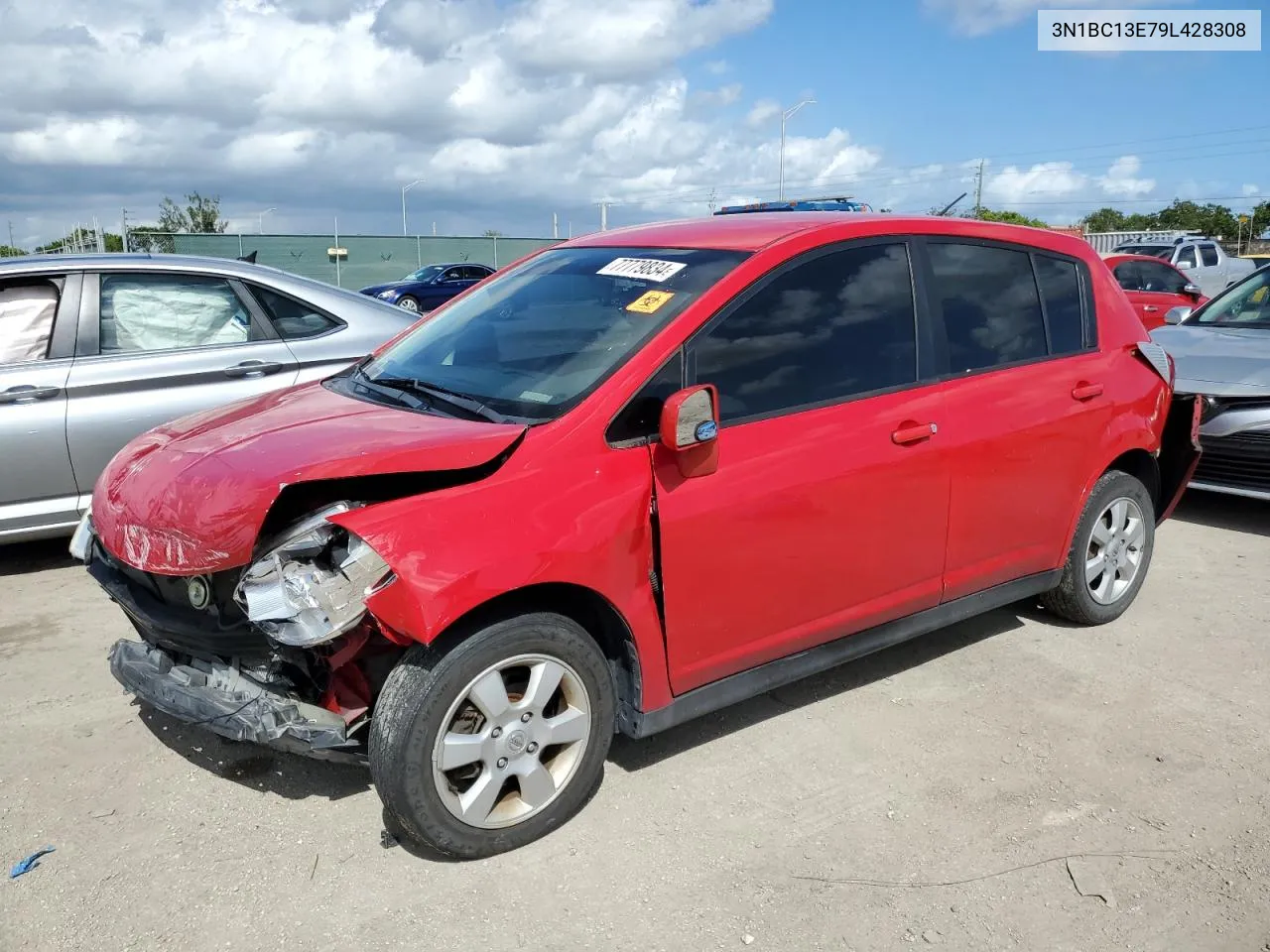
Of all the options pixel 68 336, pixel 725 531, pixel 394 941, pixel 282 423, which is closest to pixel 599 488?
pixel 725 531

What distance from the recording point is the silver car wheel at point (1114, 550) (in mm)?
4598

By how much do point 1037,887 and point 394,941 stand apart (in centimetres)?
176

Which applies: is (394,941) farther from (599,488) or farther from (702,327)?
(702,327)

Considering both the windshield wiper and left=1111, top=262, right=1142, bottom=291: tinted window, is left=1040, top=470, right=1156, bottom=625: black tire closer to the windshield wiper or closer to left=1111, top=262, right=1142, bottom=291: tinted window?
the windshield wiper

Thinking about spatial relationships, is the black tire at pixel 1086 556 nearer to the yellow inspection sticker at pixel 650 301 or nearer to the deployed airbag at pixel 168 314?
the yellow inspection sticker at pixel 650 301

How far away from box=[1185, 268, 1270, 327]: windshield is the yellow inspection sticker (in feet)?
19.7

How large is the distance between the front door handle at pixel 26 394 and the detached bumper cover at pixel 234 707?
257 cm

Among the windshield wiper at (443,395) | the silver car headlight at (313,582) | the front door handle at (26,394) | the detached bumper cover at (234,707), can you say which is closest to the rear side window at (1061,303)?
the windshield wiper at (443,395)

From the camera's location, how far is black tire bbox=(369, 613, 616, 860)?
2672 millimetres

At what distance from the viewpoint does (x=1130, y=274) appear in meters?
14.3

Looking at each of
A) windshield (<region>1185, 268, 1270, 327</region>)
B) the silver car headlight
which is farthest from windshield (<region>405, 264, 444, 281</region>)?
the silver car headlight

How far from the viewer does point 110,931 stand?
8.69 feet

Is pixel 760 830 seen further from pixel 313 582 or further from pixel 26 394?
pixel 26 394

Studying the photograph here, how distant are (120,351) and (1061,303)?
15.2 ft
